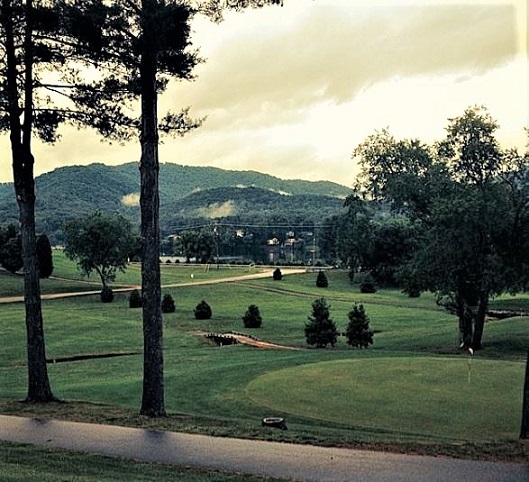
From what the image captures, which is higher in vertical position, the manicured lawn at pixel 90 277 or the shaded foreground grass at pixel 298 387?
the manicured lawn at pixel 90 277

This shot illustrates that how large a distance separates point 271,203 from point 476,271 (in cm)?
16141

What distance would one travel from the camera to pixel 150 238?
13.9 m

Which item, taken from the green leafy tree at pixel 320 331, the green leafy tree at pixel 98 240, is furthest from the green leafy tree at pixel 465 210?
the green leafy tree at pixel 98 240

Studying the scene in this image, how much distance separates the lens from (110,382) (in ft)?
68.2

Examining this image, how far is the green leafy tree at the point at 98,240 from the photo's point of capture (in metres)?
62.1

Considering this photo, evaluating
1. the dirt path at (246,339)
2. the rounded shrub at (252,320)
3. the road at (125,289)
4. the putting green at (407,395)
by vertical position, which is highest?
the road at (125,289)

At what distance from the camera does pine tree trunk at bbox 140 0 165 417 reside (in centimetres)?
1384

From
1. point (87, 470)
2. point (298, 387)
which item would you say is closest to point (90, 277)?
point (298, 387)

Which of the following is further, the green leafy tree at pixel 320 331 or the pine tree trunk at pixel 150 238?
the green leafy tree at pixel 320 331

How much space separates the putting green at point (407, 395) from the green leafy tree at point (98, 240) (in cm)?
4417

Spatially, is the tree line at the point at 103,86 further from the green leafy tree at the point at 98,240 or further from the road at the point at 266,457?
the green leafy tree at the point at 98,240

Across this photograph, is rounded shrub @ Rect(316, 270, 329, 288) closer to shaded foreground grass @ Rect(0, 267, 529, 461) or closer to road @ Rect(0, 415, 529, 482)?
shaded foreground grass @ Rect(0, 267, 529, 461)

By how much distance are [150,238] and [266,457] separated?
5789mm

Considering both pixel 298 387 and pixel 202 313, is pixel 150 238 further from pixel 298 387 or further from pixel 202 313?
pixel 202 313
